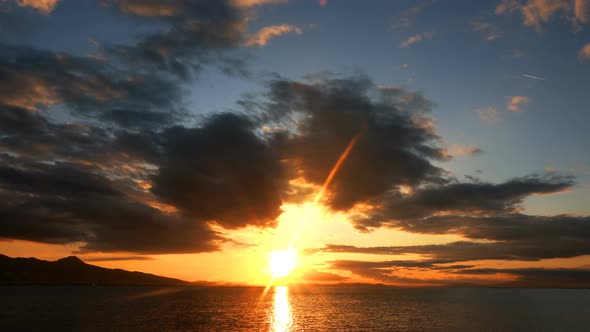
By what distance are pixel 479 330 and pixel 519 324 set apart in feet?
71.2

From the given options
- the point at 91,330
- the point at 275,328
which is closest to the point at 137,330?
the point at 91,330

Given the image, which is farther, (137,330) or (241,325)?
(241,325)

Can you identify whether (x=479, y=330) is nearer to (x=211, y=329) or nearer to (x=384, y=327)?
(x=384, y=327)

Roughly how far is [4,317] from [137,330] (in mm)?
51575

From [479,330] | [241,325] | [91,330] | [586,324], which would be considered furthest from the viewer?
[586,324]

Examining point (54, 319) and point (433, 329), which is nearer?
point (433, 329)

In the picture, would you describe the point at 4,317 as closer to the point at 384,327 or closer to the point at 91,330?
the point at 91,330

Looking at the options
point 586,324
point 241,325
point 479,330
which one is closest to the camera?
point 479,330

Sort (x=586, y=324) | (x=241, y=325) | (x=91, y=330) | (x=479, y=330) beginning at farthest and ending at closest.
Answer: (x=586, y=324) < (x=241, y=325) < (x=479, y=330) < (x=91, y=330)

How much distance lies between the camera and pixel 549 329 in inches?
4060

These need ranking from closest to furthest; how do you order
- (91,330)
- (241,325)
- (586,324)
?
(91,330) < (241,325) < (586,324)

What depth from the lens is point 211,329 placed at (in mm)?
96438

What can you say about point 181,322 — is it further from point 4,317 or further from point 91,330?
point 4,317

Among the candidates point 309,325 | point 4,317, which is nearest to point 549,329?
point 309,325
